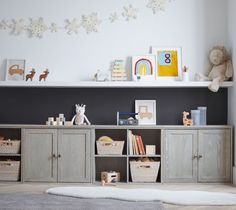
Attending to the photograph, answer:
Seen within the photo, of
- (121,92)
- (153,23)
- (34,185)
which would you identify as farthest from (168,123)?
(34,185)

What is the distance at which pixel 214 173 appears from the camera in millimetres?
5016

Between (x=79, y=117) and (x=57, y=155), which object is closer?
(x=57, y=155)

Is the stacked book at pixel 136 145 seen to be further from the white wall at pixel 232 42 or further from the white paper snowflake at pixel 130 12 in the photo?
the white paper snowflake at pixel 130 12

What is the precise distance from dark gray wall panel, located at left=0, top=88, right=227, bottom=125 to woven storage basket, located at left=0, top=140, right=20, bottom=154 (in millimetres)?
389

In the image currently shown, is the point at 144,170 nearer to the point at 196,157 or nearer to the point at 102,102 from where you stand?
the point at 196,157

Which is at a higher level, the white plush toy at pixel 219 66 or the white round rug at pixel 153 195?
the white plush toy at pixel 219 66

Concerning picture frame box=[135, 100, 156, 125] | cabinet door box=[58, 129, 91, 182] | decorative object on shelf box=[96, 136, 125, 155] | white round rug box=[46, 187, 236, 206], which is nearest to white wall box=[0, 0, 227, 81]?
picture frame box=[135, 100, 156, 125]

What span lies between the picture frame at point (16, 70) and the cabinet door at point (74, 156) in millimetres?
910

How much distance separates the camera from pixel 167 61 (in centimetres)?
529

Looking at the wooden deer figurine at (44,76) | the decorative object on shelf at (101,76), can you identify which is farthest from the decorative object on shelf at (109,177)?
the wooden deer figurine at (44,76)

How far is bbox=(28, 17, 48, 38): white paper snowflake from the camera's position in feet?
17.4

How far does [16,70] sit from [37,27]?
0.59 meters

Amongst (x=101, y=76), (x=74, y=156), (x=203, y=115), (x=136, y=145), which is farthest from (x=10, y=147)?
(x=203, y=115)

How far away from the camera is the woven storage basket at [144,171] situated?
502 centimetres
